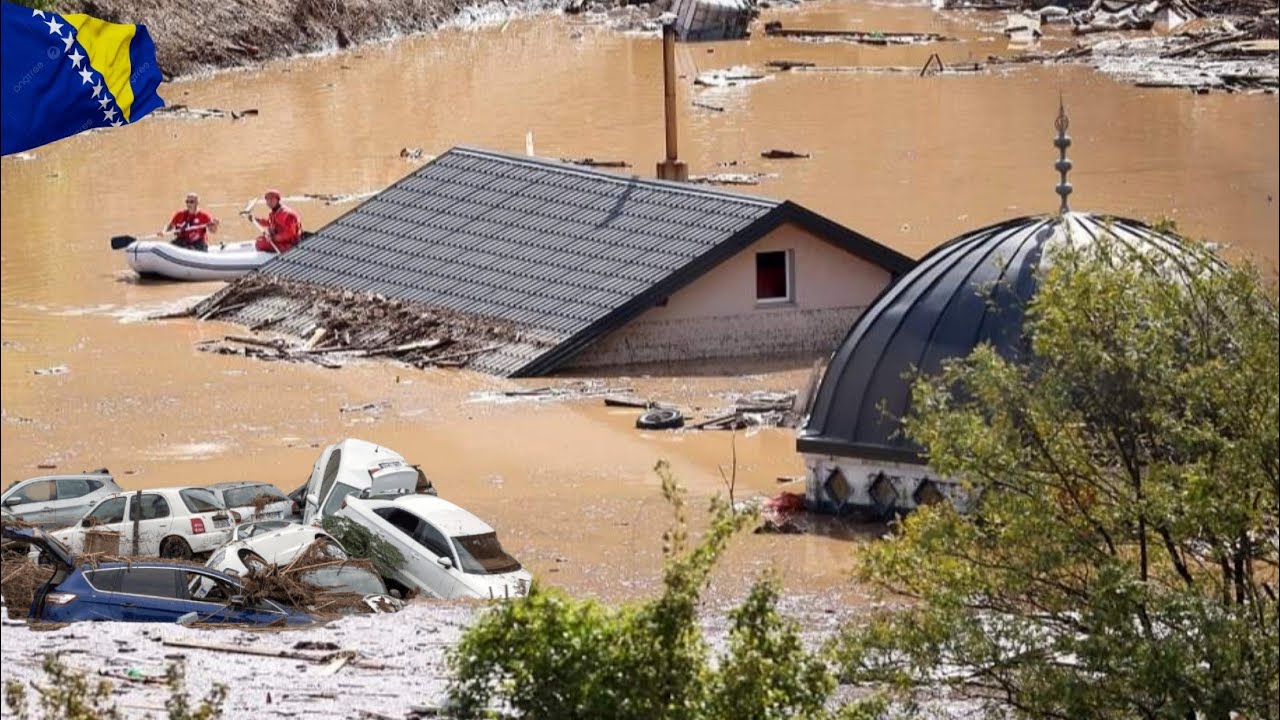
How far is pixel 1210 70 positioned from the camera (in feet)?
213

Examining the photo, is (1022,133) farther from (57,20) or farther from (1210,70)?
(57,20)

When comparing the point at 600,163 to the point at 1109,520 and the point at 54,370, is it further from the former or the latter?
the point at 1109,520

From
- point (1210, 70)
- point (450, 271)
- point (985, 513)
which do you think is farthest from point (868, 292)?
point (1210, 70)

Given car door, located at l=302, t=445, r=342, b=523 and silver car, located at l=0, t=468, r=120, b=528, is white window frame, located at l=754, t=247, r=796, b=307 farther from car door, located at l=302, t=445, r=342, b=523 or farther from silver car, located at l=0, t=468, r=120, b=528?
silver car, located at l=0, t=468, r=120, b=528

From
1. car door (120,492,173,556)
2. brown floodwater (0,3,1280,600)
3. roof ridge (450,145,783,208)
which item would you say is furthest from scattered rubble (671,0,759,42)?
car door (120,492,173,556)

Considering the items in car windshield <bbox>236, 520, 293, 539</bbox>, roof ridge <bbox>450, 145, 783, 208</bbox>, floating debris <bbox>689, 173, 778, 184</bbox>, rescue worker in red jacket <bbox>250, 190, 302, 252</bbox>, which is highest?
roof ridge <bbox>450, 145, 783, 208</bbox>

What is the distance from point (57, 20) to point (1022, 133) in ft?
148

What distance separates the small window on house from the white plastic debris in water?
2408cm

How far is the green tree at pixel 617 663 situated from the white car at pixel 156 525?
Result: 13.1 m

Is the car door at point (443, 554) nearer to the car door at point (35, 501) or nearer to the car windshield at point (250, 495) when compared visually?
the car windshield at point (250, 495)

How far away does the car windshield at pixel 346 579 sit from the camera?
71.2 feet

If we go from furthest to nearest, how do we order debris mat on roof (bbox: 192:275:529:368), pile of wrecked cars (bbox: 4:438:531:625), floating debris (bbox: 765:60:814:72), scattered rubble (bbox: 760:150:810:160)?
floating debris (bbox: 765:60:814:72) → scattered rubble (bbox: 760:150:810:160) → debris mat on roof (bbox: 192:275:529:368) → pile of wrecked cars (bbox: 4:438:531:625)

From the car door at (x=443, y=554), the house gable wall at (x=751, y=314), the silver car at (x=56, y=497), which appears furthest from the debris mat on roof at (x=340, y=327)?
the car door at (x=443, y=554)

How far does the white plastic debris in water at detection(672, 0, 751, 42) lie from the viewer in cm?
6066
